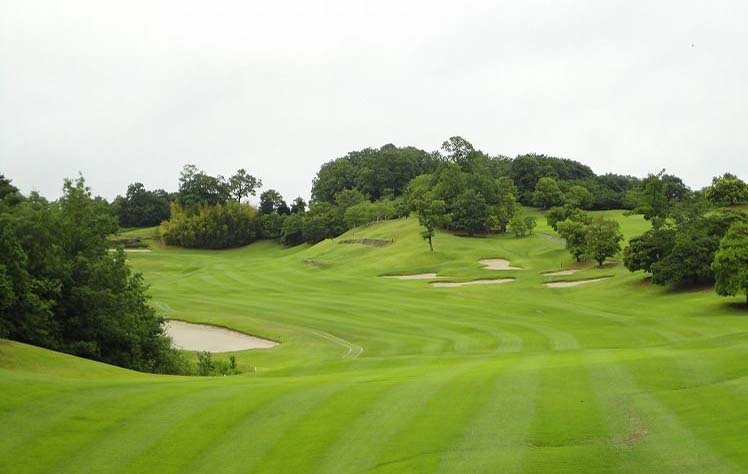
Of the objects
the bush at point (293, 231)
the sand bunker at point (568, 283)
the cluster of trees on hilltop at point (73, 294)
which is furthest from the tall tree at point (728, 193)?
the cluster of trees on hilltop at point (73, 294)

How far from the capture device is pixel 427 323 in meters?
42.6

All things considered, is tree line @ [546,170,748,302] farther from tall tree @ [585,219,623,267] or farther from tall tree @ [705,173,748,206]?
tall tree @ [705,173,748,206]

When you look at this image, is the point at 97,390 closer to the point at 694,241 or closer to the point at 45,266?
the point at 45,266

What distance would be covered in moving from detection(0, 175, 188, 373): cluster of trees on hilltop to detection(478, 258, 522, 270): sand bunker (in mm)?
46126

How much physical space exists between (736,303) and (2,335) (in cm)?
3891

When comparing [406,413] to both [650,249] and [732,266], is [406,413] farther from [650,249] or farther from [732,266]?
[650,249]

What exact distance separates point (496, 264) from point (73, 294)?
5332 centimetres

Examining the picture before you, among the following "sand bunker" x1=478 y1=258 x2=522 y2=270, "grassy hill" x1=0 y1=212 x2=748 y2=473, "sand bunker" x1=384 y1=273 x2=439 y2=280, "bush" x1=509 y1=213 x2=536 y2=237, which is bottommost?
"sand bunker" x1=384 y1=273 x2=439 y2=280

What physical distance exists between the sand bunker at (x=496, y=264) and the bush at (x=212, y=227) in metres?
68.9

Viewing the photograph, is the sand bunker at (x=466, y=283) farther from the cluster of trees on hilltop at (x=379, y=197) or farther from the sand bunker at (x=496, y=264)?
the cluster of trees on hilltop at (x=379, y=197)

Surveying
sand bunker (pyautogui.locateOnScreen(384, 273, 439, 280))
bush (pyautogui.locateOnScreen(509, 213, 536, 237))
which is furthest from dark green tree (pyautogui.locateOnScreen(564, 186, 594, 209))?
sand bunker (pyautogui.locateOnScreen(384, 273, 439, 280))

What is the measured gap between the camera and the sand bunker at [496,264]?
7453cm

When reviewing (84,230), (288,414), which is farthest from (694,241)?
(288,414)

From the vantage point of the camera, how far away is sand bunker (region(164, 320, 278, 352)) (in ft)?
131
